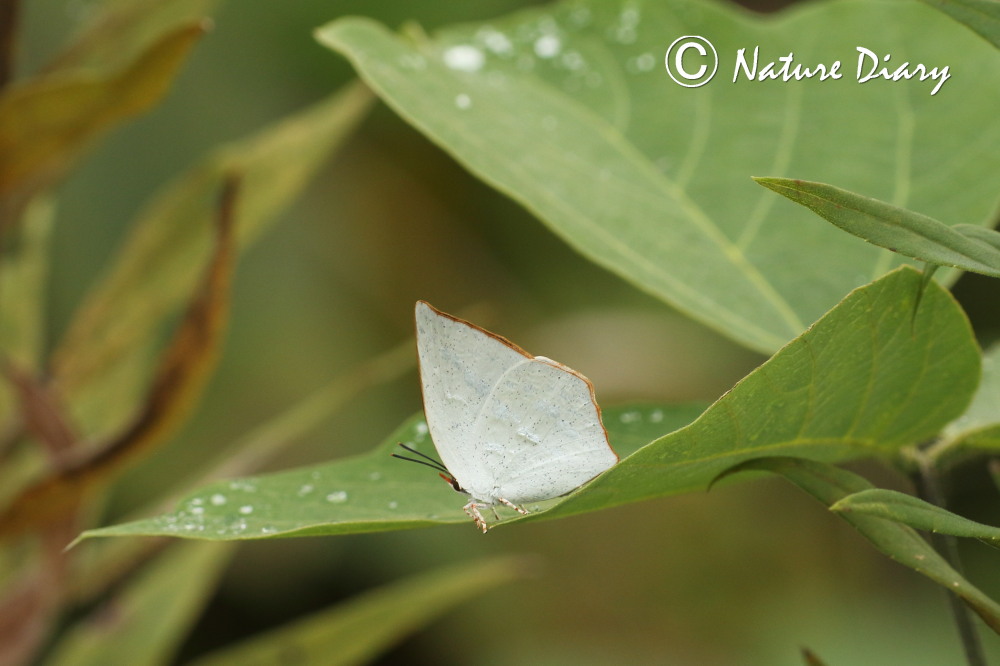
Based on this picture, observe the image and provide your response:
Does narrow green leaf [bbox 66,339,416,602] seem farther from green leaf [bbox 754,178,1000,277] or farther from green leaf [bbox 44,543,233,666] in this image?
green leaf [bbox 754,178,1000,277]

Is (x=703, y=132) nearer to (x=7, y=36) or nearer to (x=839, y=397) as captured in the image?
(x=839, y=397)

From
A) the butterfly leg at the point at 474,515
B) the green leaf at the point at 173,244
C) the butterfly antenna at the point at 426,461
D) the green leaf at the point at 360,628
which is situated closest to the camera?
the butterfly leg at the point at 474,515

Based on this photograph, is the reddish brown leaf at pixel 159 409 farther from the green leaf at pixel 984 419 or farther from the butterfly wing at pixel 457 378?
the green leaf at pixel 984 419

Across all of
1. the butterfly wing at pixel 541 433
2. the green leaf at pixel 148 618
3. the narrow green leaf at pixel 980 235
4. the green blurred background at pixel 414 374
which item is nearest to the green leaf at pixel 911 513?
the narrow green leaf at pixel 980 235

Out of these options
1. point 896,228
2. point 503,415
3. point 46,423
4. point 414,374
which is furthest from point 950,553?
point 414,374

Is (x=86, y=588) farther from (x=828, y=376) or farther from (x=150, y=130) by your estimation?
(x=150, y=130)

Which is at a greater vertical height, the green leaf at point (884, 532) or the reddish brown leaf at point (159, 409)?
the green leaf at point (884, 532)

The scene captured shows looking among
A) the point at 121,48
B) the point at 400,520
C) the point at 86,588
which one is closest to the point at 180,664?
the point at 86,588
